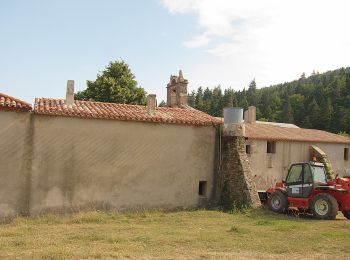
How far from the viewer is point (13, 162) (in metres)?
14.5

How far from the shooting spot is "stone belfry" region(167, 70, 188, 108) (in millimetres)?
25719

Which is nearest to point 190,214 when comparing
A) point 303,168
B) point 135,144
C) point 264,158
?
point 135,144

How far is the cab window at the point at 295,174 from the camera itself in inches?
651

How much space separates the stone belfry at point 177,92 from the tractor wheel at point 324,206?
1181 centimetres

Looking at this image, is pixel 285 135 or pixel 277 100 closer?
pixel 285 135

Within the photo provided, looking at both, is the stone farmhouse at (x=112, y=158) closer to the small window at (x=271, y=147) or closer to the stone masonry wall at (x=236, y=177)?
the stone masonry wall at (x=236, y=177)

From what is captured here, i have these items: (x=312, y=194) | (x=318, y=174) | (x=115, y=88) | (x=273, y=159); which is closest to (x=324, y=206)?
(x=312, y=194)

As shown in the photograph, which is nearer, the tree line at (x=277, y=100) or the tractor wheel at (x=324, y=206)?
the tractor wheel at (x=324, y=206)

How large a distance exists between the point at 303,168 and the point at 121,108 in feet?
26.2

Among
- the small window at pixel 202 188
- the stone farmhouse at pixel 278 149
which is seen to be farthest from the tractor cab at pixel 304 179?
the stone farmhouse at pixel 278 149

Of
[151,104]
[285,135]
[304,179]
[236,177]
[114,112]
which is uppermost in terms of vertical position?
[151,104]

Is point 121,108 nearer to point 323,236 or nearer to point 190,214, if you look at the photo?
point 190,214

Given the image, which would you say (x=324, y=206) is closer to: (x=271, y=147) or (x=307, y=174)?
(x=307, y=174)

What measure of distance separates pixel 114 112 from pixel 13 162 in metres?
4.37
